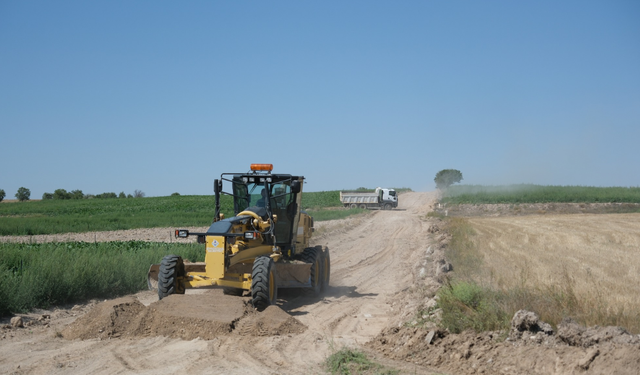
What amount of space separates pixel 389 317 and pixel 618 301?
12.6 ft

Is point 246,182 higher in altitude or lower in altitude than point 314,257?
higher

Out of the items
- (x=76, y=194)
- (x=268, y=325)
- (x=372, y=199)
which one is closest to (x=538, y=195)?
(x=372, y=199)

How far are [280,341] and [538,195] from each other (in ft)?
163

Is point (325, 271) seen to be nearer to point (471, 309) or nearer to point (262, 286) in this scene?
point (262, 286)

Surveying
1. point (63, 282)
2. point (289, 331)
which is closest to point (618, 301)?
point (289, 331)

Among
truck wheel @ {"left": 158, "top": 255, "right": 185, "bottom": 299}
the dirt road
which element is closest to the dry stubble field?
the dirt road

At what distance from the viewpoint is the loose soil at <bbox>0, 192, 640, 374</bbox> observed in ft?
19.7

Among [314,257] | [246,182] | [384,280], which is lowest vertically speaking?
[384,280]

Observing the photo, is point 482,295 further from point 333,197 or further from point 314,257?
point 333,197

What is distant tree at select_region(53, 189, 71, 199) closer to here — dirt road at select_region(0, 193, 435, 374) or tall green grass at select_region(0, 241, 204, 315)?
tall green grass at select_region(0, 241, 204, 315)

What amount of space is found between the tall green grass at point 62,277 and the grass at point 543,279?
26.1ft

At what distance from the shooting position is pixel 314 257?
Result: 12.5 m

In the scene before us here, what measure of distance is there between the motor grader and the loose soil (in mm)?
523

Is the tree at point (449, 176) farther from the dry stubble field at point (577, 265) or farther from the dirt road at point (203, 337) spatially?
the dirt road at point (203, 337)
